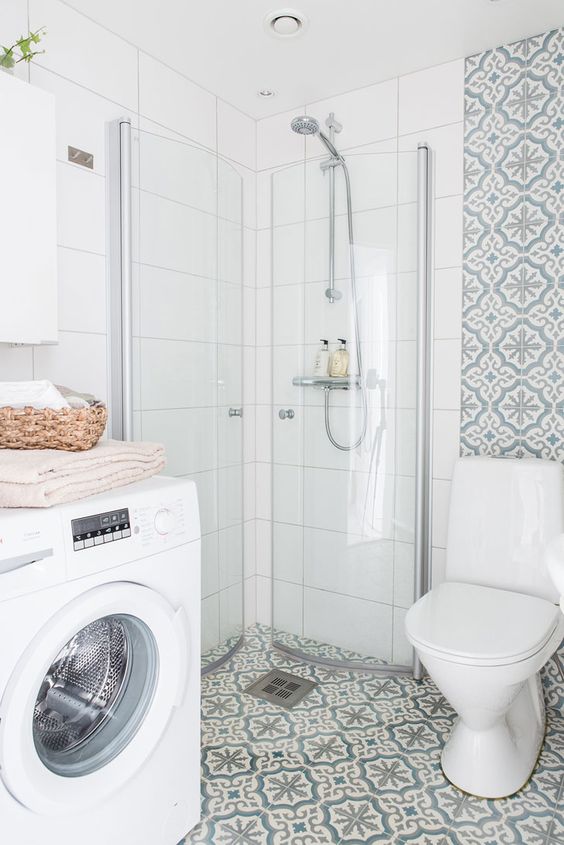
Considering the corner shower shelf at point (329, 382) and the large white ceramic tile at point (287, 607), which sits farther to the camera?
the large white ceramic tile at point (287, 607)

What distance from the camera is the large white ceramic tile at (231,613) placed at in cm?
242

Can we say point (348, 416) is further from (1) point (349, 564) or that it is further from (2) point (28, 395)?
(2) point (28, 395)

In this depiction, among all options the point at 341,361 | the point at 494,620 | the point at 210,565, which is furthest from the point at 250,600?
the point at 494,620

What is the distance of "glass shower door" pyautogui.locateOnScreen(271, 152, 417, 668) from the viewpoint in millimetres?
2246

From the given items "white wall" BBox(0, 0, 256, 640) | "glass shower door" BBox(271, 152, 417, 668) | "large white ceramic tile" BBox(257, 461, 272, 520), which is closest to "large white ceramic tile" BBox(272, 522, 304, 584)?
"glass shower door" BBox(271, 152, 417, 668)

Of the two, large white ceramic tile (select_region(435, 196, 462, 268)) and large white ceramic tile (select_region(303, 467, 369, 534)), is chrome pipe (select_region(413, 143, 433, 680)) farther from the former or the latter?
large white ceramic tile (select_region(303, 467, 369, 534))

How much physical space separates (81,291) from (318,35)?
119 cm

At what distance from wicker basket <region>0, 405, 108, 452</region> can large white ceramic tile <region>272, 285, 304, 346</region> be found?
3.65 ft

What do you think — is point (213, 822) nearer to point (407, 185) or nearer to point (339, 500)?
point (339, 500)

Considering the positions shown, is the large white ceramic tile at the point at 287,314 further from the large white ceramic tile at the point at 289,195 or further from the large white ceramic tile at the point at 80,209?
the large white ceramic tile at the point at 80,209

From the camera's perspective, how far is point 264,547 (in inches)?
111

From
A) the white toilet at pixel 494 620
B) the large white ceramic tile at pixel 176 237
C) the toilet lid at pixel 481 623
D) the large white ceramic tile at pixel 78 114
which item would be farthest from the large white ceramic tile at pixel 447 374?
the large white ceramic tile at pixel 78 114

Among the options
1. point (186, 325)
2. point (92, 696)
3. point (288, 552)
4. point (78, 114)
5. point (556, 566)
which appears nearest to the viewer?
point (556, 566)

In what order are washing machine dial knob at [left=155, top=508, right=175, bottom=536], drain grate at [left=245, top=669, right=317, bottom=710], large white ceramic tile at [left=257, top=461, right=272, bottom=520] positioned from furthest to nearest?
large white ceramic tile at [left=257, top=461, right=272, bottom=520], drain grate at [left=245, top=669, right=317, bottom=710], washing machine dial knob at [left=155, top=508, right=175, bottom=536]
